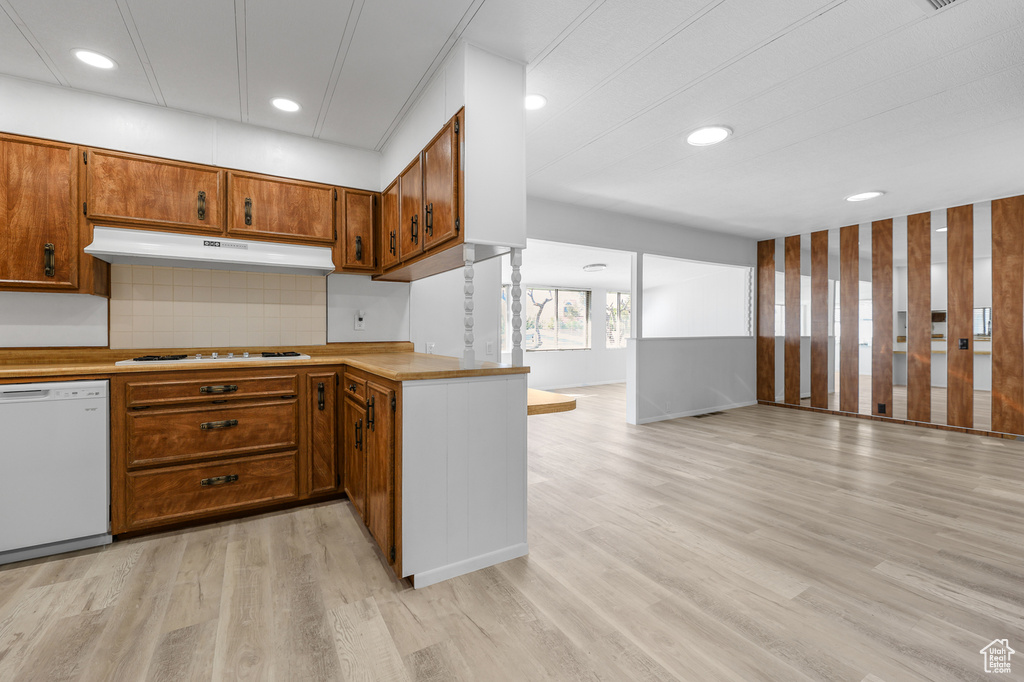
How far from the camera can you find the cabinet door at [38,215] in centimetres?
241

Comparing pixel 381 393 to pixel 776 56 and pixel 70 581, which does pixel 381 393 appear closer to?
pixel 70 581

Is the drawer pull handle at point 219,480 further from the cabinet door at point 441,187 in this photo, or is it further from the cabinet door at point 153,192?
the cabinet door at point 441,187

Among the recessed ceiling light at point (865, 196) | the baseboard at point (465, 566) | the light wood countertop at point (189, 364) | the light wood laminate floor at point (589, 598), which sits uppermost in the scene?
the recessed ceiling light at point (865, 196)

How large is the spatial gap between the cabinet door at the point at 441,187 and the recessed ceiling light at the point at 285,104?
3.14 feet

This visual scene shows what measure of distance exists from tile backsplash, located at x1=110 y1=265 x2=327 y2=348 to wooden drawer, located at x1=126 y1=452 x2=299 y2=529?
0.95m

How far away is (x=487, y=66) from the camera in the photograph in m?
2.21

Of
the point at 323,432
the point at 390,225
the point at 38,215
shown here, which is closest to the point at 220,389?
the point at 323,432

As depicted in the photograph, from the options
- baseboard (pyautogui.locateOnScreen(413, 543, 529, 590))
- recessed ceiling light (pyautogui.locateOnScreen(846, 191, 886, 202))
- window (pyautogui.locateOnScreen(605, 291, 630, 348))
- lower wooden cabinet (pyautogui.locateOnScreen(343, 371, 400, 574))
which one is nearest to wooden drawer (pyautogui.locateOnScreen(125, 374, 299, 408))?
lower wooden cabinet (pyautogui.locateOnScreen(343, 371, 400, 574))

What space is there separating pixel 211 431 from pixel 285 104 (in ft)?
6.66

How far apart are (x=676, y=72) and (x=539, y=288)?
22.4ft

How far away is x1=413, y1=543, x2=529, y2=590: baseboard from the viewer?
1962 mm

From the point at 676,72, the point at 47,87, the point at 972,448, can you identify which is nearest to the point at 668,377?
the point at 972,448

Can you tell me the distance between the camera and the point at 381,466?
2.10 m

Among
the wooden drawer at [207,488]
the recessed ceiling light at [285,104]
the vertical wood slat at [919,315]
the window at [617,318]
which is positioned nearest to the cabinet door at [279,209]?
the recessed ceiling light at [285,104]
